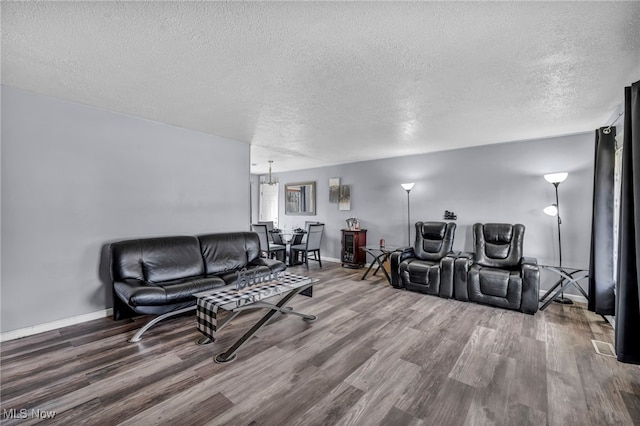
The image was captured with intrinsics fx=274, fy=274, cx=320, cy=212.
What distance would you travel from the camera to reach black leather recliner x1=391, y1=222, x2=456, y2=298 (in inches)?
162

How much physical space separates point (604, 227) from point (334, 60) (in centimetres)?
348

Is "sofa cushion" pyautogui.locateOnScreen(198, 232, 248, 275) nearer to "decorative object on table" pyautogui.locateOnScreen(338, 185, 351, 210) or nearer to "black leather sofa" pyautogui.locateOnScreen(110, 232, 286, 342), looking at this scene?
"black leather sofa" pyautogui.locateOnScreen(110, 232, 286, 342)

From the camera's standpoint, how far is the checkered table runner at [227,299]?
2.25 m

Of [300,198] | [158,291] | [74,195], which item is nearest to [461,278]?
[158,291]

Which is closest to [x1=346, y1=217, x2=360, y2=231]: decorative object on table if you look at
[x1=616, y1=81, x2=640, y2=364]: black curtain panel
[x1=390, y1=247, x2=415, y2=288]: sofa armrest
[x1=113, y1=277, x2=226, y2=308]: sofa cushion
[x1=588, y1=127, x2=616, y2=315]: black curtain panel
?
[x1=390, y1=247, x2=415, y2=288]: sofa armrest

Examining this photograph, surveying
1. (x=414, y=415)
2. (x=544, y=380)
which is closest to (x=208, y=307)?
(x=414, y=415)

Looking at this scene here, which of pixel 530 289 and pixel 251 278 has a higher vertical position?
pixel 251 278

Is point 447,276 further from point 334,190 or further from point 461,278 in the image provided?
point 334,190

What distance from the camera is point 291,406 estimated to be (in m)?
1.79

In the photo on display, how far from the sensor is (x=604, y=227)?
3066mm

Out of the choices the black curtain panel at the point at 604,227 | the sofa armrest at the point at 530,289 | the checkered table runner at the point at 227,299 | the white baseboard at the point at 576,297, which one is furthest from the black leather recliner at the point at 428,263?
the checkered table runner at the point at 227,299

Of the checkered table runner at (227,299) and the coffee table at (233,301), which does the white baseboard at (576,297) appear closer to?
the coffee table at (233,301)

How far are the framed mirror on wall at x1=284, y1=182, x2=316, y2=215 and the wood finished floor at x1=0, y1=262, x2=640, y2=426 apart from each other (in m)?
4.38

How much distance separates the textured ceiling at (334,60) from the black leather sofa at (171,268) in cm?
167
